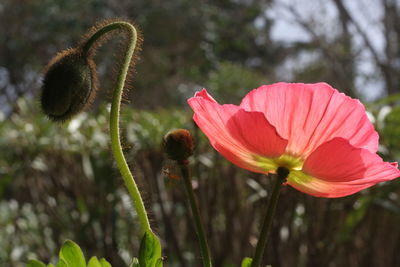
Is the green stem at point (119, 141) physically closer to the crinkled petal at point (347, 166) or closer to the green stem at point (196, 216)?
the green stem at point (196, 216)

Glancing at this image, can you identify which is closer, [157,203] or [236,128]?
[236,128]

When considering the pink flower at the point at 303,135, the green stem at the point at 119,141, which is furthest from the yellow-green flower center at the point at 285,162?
the green stem at the point at 119,141

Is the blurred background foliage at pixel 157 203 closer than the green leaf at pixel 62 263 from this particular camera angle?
No

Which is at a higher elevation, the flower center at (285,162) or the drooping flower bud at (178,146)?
the drooping flower bud at (178,146)

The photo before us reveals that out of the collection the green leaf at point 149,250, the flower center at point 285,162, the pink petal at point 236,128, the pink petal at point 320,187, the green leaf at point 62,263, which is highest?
the pink petal at point 236,128

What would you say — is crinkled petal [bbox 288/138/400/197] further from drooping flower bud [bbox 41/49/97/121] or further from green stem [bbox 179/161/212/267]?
drooping flower bud [bbox 41/49/97/121]

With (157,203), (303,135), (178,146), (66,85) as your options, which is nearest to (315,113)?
(303,135)

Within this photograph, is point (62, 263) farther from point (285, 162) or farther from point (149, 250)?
point (285, 162)
